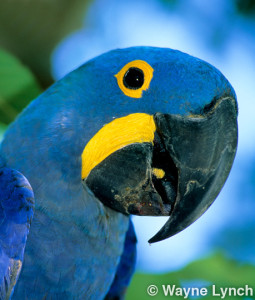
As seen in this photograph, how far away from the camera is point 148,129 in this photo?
5.46 feet

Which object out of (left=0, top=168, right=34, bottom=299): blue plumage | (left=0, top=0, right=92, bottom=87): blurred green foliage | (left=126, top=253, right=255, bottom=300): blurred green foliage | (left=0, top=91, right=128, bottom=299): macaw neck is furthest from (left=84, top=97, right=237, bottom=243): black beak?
(left=0, top=0, right=92, bottom=87): blurred green foliage

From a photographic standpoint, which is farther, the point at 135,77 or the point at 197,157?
the point at 135,77

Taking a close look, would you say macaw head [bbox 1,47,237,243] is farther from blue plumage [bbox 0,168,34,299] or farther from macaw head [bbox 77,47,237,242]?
blue plumage [bbox 0,168,34,299]

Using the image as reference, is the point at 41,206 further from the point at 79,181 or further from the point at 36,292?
the point at 36,292

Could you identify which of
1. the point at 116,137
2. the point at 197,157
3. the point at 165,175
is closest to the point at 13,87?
the point at 116,137

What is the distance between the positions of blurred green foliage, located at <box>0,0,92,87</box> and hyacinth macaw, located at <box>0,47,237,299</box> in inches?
75.1

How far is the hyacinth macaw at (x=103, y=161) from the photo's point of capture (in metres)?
1.56

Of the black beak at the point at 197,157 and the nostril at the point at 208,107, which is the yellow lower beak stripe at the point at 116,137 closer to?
the black beak at the point at 197,157

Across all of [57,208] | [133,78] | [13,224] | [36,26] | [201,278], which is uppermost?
[36,26]

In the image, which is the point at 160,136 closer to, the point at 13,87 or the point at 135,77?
the point at 135,77

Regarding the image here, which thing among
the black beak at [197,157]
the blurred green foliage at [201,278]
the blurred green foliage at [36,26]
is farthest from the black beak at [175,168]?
the blurred green foliage at [36,26]

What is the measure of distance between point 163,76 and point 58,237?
0.78 m

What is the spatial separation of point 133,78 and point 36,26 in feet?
8.47

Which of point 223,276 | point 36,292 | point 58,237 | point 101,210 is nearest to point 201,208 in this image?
point 101,210
